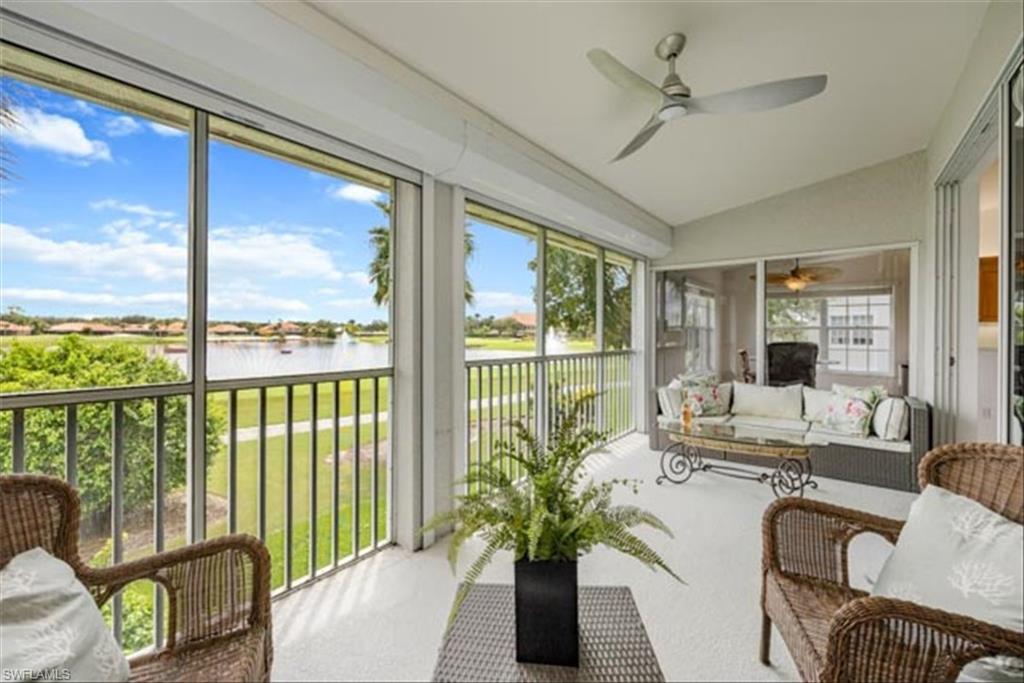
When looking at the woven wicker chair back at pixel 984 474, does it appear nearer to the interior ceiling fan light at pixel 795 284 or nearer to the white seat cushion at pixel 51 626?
the white seat cushion at pixel 51 626

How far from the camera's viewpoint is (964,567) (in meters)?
1.25

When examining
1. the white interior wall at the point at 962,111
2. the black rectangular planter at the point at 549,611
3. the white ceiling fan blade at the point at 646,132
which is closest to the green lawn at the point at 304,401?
the black rectangular planter at the point at 549,611

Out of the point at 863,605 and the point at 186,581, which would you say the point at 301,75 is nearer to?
the point at 186,581

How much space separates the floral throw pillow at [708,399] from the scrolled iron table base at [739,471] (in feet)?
1.47

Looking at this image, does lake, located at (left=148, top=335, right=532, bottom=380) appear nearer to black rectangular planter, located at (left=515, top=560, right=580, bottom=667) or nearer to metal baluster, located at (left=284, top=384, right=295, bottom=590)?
metal baluster, located at (left=284, top=384, right=295, bottom=590)

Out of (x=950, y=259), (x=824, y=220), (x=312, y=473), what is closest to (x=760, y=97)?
(x=950, y=259)

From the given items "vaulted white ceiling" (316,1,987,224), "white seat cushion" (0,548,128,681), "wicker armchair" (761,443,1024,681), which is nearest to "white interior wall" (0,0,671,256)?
"vaulted white ceiling" (316,1,987,224)

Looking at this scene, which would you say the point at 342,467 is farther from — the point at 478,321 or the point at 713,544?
the point at 713,544

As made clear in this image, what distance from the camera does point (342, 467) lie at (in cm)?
270

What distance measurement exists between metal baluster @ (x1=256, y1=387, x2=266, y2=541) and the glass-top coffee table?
114 inches

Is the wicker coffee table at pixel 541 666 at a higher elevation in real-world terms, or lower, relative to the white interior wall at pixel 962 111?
lower

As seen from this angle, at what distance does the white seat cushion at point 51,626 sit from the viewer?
39.2 inches

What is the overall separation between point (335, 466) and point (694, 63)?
9.43 ft

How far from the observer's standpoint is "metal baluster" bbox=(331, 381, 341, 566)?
2.56 meters
